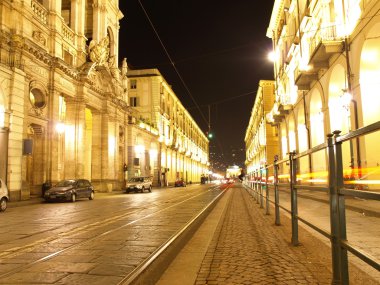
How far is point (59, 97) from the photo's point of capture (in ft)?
96.0

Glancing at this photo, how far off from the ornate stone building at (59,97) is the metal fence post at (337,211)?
2107cm

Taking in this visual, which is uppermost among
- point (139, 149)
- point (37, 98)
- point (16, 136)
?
point (37, 98)

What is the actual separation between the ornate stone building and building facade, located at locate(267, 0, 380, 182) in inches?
688

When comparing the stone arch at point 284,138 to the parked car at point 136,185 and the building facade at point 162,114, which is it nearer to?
the parked car at point 136,185

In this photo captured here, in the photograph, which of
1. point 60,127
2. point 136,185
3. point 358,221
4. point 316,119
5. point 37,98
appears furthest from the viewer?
point 136,185

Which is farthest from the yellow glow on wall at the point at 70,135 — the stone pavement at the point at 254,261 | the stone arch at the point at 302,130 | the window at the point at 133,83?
the window at the point at 133,83

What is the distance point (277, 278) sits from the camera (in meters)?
4.96

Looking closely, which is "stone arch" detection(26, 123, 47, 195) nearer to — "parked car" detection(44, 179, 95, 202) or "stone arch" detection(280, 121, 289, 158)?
"parked car" detection(44, 179, 95, 202)

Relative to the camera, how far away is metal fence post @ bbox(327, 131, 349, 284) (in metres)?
3.79

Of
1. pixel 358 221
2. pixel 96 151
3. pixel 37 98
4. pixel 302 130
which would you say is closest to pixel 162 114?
pixel 96 151

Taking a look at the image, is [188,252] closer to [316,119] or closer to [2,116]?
[2,116]

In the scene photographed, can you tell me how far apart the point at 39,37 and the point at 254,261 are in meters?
25.5

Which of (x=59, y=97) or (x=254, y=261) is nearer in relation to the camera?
(x=254, y=261)

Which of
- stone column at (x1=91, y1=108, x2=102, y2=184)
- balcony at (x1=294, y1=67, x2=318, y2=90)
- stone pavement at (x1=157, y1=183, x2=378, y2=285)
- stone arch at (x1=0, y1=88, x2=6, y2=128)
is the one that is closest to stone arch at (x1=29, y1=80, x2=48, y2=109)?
stone arch at (x1=0, y1=88, x2=6, y2=128)
